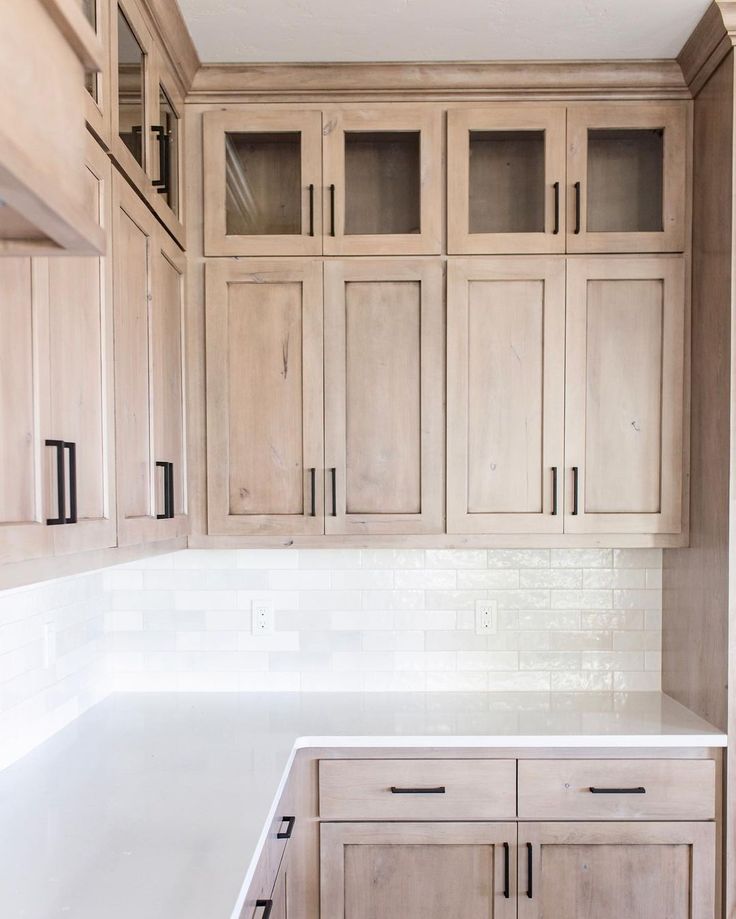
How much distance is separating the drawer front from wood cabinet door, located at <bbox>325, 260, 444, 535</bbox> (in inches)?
24.6

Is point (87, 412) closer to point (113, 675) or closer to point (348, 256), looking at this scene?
point (348, 256)

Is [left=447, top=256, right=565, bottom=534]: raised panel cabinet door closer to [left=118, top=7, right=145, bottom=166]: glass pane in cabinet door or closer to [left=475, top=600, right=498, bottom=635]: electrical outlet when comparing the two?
[left=475, top=600, right=498, bottom=635]: electrical outlet

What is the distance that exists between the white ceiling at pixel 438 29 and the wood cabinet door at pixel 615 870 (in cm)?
206

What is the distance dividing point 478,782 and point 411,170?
1.70 meters

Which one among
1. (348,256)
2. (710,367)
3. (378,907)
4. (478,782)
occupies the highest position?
(348,256)

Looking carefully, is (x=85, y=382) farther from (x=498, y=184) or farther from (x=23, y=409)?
(x=498, y=184)

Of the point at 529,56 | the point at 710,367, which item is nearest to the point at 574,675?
the point at 710,367

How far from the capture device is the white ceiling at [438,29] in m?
→ 1.86

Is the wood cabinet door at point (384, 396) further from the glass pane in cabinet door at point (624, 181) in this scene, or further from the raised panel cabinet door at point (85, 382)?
the raised panel cabinet door at point (85, 382)

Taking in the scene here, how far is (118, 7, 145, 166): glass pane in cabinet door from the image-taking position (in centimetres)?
158

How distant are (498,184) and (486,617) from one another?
1.33 meters

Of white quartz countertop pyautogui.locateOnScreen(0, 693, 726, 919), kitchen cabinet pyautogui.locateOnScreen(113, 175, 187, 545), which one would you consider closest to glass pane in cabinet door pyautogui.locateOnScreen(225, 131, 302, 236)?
kitchen cabinet pyautogui.locateOnScreen(113, 175, 187, 545)

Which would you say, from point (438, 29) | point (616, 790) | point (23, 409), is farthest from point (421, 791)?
point (438, 29)

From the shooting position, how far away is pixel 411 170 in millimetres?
2191
